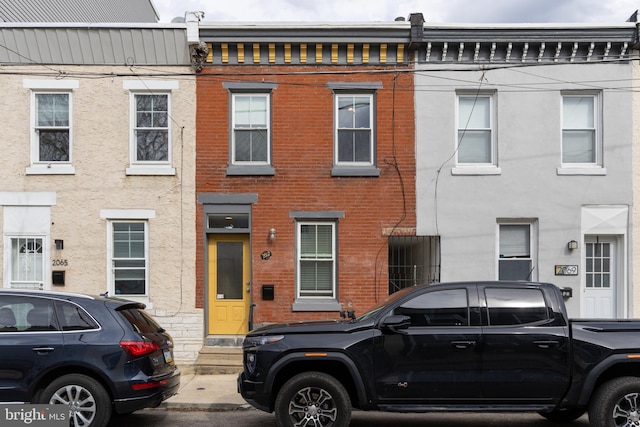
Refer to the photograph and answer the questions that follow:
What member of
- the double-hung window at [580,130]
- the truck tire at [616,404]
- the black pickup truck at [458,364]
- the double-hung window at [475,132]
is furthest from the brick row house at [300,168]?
the truck tire at [616,404]

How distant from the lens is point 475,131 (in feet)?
37.0

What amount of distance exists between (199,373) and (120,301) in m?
3.66

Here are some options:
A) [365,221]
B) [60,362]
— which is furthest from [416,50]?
[60,362]

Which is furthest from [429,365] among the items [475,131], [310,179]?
[475,131]

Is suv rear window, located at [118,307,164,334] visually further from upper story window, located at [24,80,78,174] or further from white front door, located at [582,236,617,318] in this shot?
white front door, located at [582,236,617,318]

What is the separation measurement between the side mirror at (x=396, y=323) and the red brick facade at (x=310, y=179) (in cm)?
471

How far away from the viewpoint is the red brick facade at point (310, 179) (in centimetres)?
1098

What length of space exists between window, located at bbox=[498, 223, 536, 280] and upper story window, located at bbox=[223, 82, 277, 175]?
492cm

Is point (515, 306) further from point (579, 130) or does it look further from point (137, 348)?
point (579, 130)

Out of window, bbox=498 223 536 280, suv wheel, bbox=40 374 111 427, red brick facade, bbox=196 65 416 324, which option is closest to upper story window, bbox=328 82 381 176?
red brick facade, bbox=196 65 416 324

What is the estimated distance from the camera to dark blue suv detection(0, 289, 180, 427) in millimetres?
6242

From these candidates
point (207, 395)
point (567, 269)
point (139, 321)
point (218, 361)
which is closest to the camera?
point (139, 321)

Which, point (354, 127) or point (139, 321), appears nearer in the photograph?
point (139, 321)

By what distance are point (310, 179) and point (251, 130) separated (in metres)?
1.55
